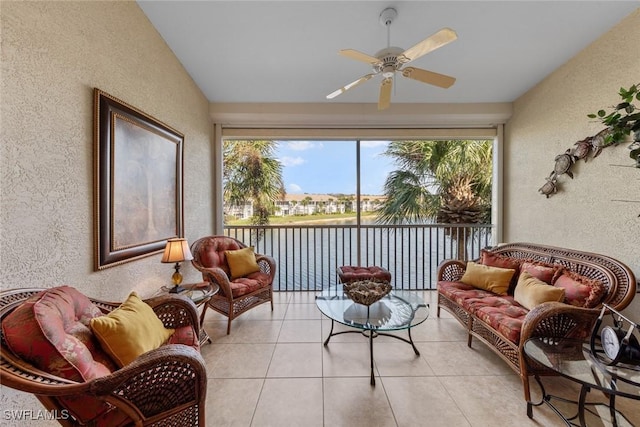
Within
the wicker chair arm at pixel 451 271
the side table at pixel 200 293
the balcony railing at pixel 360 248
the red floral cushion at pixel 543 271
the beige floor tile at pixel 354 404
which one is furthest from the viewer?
the balcony railing at pixel 360 248

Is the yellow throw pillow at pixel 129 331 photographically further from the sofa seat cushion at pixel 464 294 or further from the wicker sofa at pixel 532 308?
the sofa seat cushion at pixel 464 294

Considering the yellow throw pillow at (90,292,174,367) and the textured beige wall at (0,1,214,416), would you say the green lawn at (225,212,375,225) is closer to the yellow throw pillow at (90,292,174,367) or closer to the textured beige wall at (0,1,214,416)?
the textured beige wall at (0,1,214,416)

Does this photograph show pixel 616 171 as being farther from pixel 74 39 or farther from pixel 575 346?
pixel 74 39

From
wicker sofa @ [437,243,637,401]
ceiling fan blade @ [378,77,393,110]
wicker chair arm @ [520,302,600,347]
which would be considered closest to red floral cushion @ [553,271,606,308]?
wicker sofa @ [437,243,637,401]

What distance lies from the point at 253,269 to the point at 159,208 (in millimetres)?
1255

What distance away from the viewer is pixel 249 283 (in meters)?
2.81

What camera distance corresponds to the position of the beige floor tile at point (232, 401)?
1554 millimetres

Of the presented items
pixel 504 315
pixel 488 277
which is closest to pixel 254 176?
pixel 488 277

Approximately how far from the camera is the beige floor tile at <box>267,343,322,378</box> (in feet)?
6.46

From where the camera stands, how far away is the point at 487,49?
2598mm

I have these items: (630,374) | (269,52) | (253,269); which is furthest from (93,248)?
(630,374)

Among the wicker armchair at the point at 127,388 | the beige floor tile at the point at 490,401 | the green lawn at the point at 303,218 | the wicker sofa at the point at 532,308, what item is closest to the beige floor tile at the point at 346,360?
the beige floor tile at the point at 490,401

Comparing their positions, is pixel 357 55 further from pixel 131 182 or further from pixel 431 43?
pixel 131 182

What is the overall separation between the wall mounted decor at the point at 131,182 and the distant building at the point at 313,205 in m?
1.40
